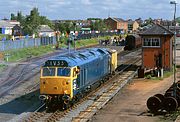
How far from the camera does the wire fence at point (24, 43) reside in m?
66.4

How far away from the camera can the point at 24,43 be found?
244ft

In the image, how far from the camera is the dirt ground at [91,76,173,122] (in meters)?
21.5

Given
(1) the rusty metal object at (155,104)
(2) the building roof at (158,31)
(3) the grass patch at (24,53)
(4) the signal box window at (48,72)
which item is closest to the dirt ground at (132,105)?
(1) the rusty metal object at (155,104)

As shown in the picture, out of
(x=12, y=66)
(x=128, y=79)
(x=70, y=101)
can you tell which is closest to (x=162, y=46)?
(x=128, y=79)

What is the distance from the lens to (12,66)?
50156 millimetres

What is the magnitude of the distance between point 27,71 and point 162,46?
49.2 feet

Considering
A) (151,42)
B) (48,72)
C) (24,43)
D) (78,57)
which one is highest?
(151,42)

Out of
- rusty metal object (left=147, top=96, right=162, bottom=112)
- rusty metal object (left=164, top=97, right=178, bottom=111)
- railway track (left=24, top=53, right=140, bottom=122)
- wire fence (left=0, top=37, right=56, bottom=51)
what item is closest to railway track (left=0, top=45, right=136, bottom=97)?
railway track (left=24, top=53, right=140, bottom=122)

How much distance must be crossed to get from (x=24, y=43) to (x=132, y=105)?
5141 centimetres

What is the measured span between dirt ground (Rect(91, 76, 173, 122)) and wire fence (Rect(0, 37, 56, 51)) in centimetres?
3490

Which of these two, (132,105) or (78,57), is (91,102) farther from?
(78,57)

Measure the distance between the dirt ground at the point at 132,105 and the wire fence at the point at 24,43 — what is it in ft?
114

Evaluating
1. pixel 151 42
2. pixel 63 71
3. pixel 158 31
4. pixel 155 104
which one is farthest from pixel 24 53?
pixel 155 104

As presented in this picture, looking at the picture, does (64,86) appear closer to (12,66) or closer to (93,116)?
(93,116)
